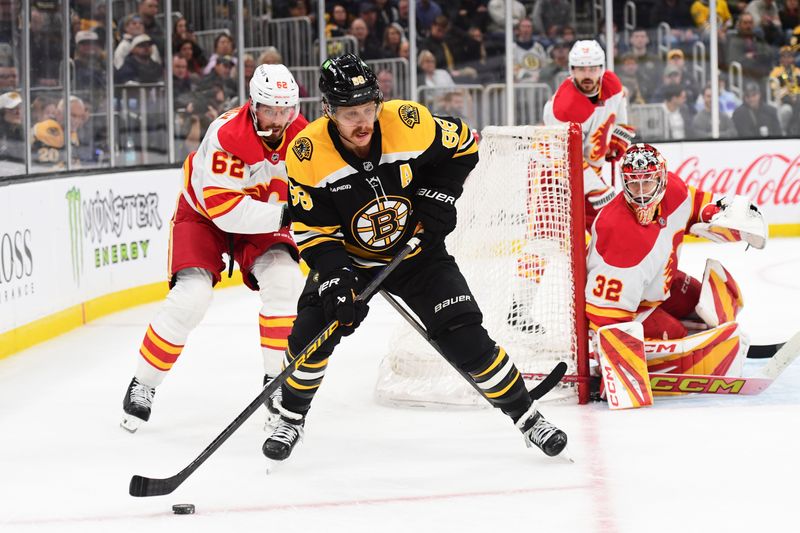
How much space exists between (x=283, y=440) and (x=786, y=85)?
7.42 m

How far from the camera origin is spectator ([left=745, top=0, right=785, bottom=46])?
32.8 feet

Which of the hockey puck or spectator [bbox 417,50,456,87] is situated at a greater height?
spectator [bbox 417,50,456,87]

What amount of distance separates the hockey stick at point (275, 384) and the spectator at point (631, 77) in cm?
655

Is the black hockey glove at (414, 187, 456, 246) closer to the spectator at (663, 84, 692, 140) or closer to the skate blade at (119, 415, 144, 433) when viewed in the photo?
the skate blade at (119, 415, 144, 433)

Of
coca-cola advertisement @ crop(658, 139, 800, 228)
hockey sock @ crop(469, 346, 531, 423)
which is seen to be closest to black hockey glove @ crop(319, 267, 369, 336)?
hockey sock @ crop(469, 346, 531, 423)

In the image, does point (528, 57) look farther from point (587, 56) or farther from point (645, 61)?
point (587, 56)

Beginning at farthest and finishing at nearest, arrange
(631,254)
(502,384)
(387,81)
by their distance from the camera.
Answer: (387,81) → (631,254) → (502,384)

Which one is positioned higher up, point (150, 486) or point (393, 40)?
point (393, 40)

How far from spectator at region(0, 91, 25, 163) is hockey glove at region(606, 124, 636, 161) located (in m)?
2.73

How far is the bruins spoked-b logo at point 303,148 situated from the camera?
3258 millimetres

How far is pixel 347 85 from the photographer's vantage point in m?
3.12

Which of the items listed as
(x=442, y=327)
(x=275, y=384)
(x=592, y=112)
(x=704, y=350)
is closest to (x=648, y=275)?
(x=704, y=350)

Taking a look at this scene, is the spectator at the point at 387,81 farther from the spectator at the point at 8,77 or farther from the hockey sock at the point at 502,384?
the hockey sock at the point at 502,384

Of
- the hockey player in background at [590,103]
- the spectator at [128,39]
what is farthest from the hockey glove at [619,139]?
the spectator at [128,39]
